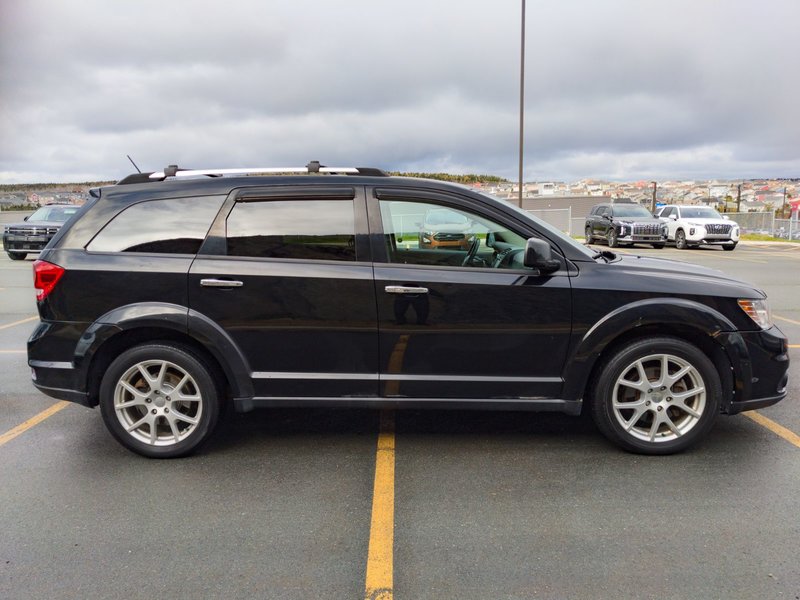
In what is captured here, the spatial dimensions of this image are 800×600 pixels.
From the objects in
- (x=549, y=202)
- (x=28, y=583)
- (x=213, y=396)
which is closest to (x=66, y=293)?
(x=213, y=396)

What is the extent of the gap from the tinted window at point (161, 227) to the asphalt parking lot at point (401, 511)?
134 centimetres

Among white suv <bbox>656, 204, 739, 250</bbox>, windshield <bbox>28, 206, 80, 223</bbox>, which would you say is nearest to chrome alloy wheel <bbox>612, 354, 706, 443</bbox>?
windshield <bbox>28, 206, 80, 223</bbox>

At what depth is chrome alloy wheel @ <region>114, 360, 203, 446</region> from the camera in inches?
146

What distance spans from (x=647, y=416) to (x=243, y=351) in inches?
101

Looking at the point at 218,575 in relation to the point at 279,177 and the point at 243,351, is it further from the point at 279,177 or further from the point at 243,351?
the point at 279,177

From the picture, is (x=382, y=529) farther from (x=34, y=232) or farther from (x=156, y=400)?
(x=34, y=232)

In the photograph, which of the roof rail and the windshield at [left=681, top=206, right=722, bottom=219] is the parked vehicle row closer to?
the windshield at [left=681, top=206, right=722, bottom=219]

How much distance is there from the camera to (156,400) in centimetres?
372

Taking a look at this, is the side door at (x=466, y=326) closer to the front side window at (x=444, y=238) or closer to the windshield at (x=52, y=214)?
the front side window at (x=444, y=238)

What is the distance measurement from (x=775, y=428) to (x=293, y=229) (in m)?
3.59

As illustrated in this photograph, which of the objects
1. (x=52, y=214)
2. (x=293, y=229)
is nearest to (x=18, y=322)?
(x=293, y=229)

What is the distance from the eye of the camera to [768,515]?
302cm

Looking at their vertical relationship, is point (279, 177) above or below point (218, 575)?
above

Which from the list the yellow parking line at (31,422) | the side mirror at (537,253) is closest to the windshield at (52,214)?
the yellow parking line at (31,422)
